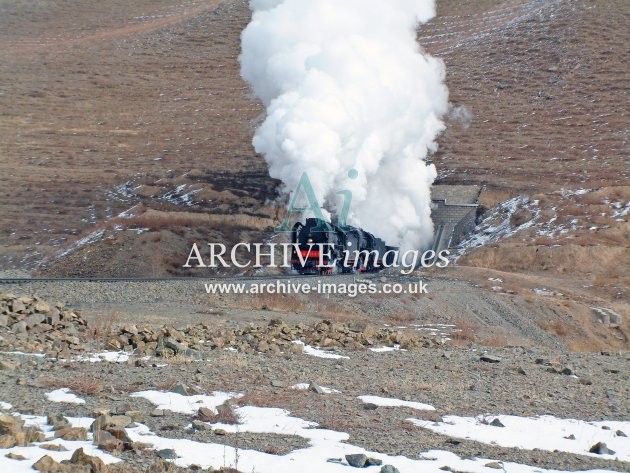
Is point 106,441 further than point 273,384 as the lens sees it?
No

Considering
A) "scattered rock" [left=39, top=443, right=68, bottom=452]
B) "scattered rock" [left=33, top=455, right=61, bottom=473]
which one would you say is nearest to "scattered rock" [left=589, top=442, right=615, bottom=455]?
"scattered rock" [left=39, top=443, right=68, bottom=452]

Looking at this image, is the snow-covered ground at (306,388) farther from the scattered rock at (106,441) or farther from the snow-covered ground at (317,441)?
the scattered rock at (106,441)

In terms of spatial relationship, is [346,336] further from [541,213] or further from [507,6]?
[507,6]

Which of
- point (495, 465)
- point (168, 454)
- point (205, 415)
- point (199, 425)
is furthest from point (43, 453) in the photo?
point (495, 465)

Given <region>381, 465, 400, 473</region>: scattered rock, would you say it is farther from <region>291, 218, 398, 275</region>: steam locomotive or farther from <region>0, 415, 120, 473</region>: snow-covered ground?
<region>291, 218, 398, 275</region>: steam locomotive

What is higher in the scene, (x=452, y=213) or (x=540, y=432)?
(x=540, y=432)

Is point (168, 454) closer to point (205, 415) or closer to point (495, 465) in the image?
point (205, 415)

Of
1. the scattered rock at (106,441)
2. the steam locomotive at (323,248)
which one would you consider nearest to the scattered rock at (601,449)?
the scattered rock at (106,441)

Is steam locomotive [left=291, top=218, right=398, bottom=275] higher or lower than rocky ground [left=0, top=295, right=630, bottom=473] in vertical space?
lower
